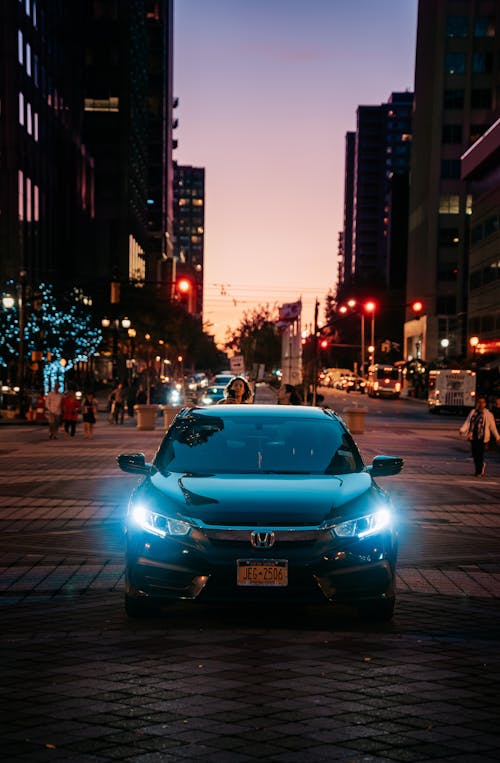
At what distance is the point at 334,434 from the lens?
8.68m

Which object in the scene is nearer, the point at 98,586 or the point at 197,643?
the point at 197,643

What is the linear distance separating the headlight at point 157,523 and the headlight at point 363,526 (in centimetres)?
103

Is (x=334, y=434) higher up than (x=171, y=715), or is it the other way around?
(x=334, y=434)

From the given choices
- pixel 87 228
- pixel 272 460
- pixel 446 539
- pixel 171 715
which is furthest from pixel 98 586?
pixel 87 228

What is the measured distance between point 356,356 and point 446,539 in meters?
147

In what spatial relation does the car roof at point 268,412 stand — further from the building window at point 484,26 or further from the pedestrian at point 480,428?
the building window at point 484,26

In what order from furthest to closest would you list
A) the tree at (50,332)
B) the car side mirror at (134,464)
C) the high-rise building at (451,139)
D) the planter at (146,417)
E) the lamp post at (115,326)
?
the high-rise building at (451,139) < the tree at (50,332) < the lamp post at (115,326) < the planter at (146,417) < the car side mirror at (134,464)

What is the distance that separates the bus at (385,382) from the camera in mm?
92500

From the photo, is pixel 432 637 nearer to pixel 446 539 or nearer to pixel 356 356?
pixel 446 539

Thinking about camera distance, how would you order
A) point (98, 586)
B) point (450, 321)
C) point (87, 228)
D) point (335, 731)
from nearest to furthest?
point (335, 731) → point (98, 586) → point (87, 228) → point (450, 321)

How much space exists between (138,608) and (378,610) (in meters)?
1.69

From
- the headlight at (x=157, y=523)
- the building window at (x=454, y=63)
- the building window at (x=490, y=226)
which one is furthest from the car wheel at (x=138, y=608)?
the building window at (x=454, y=63)

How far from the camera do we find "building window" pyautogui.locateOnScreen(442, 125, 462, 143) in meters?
113

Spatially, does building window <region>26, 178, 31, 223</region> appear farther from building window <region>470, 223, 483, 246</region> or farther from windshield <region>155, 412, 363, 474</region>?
windshield <region>155, 412, 363, 474</region>
